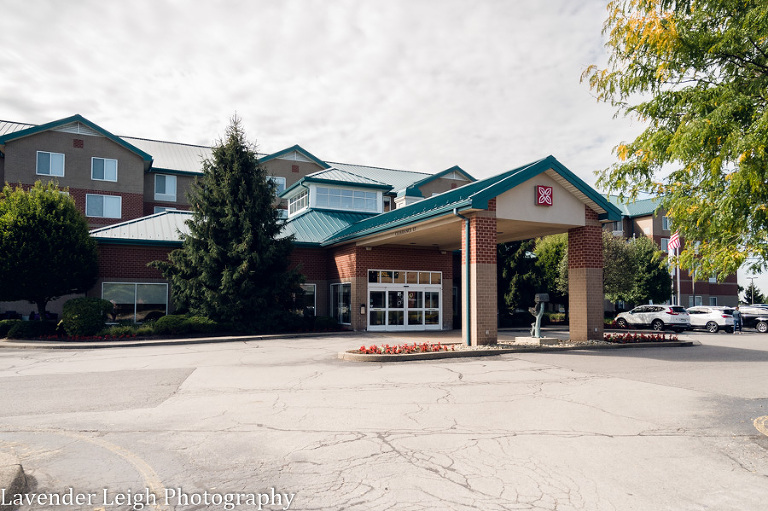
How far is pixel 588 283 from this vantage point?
18109 mm

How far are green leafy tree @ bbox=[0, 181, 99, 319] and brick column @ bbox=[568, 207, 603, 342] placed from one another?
18.9 m

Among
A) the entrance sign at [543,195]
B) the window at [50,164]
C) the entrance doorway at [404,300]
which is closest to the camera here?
the entrance sign at [543,195]

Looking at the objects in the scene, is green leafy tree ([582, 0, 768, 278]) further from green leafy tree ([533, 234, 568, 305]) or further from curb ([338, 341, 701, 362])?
green leafy tree ([533, 234, 568, 305])

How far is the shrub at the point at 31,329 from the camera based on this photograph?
20.5 meters

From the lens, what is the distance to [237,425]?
7.32m

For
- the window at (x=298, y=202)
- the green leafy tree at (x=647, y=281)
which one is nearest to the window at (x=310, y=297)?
the window at (x=298, y=202)

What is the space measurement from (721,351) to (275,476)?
17275 mm

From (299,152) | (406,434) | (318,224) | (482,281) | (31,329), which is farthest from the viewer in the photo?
(299,152)

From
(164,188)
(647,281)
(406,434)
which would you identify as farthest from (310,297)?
(647,281)

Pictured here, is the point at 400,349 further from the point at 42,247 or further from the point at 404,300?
the point at 42,247

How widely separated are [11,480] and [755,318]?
3763 cm

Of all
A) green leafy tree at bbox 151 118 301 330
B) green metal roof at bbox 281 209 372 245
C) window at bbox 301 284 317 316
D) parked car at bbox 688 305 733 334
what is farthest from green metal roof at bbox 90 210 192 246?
parked car at bbox 688 305 733 334

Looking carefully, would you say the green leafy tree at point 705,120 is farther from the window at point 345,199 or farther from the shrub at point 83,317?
the window at point 345,199

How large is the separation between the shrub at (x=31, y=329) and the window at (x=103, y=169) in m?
19.1
